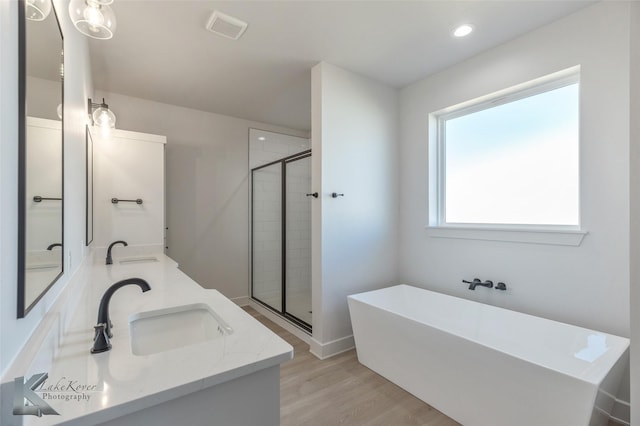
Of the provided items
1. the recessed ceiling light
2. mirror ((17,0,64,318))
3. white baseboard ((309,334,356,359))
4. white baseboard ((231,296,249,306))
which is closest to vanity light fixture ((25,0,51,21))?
mirror ((17,0,64,318))

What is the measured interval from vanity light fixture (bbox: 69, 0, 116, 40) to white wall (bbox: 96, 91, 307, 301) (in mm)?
2391

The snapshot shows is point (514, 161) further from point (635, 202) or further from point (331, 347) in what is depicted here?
point (331, 347)

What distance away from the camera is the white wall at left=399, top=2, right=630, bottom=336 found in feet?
5.76

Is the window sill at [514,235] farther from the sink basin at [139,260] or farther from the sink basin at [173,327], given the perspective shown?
the sink basin at [139,260]

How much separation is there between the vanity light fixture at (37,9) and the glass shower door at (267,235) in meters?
2.70

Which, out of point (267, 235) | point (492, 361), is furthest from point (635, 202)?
point (267, 235)

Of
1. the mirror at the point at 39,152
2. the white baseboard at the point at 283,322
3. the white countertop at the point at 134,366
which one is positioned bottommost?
the white baseboard at the point at 283,322

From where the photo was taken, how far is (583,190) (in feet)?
6.24

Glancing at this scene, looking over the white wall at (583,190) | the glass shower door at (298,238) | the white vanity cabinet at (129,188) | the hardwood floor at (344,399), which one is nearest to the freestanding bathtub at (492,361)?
the hardwood floor at (344,399)

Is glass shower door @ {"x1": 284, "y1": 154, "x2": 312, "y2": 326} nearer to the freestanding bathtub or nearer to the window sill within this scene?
the freestanding bathtub

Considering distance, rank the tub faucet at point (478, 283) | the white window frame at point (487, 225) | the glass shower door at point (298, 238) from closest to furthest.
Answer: the white window frame at point (487, 225)
the tub faucet at point (478, 283)
the glass shower door at point (298, 238)

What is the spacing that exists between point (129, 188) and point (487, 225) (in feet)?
11.1

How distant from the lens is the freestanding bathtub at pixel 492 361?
134 centimetres

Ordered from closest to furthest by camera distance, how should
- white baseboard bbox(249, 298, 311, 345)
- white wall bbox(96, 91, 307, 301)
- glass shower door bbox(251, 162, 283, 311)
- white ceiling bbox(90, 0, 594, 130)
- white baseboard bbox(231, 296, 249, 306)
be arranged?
1. white ceiling bbox(90, 0, 594, 130)
2. white baseboard bbox(249, 298, 311, 345)
3. white wall bbox(96, 91, 307, 301)
4. glass shower door bbox(251, 162, 283, 311)
5. white baseboard bbox(231, 296, 249, 306)
